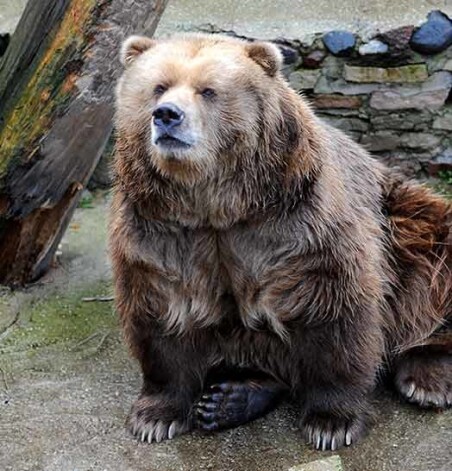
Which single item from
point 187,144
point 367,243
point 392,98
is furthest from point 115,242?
point 392,98

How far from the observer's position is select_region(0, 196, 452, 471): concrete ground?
3.97 metres

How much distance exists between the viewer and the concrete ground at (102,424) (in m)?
3.97

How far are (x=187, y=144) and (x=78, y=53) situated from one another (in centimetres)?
135

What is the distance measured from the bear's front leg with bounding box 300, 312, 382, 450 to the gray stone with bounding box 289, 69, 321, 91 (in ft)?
7.97

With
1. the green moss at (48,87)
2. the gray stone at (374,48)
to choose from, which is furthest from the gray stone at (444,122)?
the green moss at (48,87)

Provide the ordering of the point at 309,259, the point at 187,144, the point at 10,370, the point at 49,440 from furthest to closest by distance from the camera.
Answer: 1. the point at 10,370
2. the point at 49,440
3. the point at 309,259
4. the point at 187,144

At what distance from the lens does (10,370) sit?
462 cm

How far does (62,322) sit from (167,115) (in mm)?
1867

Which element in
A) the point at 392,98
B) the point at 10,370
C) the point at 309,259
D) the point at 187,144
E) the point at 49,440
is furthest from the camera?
the point at 392,98

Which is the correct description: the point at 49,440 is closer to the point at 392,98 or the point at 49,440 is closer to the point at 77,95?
the point at 77,95

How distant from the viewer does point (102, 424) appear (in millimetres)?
4230

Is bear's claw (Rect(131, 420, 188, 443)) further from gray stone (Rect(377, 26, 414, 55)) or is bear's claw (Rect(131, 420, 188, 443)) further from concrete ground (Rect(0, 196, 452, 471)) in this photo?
gray stone (Rect(377, 26, 414, 55))

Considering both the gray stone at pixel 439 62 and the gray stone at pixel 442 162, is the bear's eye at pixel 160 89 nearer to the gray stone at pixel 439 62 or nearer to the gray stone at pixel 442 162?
the gray stone at pixel 439 62

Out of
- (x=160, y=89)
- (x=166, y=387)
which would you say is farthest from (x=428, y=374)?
(x=160, y=89)
